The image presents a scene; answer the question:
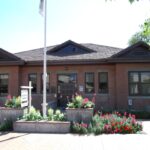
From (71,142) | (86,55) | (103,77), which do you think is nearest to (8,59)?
(86,55)

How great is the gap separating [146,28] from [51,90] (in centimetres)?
1621

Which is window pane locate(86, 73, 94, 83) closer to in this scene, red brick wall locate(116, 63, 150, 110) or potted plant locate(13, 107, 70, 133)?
red brick wall locate(116, 63, 150, 110)

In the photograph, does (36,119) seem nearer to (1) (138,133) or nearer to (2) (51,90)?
(1) (138,133)

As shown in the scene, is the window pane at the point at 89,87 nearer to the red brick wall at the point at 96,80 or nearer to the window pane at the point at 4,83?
the red brick wall at the point at 96,80

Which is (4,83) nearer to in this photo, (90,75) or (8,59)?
(8,59)

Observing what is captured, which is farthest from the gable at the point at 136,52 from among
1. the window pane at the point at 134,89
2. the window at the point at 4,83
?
the window at the point at 4,83

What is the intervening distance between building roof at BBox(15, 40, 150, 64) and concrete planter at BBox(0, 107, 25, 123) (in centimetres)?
851

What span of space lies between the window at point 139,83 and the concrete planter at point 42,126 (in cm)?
978

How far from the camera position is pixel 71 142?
8.96 metres

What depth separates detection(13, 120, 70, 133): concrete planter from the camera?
1097 centimetres

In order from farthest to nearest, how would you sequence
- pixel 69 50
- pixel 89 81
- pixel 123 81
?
pixel 69 50, pixel 89 81, pixel 123 81

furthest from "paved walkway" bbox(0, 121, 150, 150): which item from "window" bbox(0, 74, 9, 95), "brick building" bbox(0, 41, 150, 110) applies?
"window" bbox(0, 74, 9, 95)

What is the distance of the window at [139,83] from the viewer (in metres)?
19.1

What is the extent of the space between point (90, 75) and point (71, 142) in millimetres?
11711
